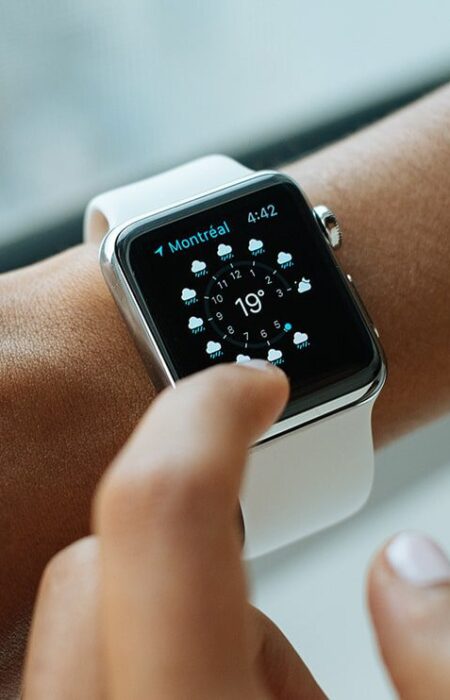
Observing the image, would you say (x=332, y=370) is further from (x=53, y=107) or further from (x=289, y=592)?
(x=53, y=107)

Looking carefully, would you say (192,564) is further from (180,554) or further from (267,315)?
(267,315)

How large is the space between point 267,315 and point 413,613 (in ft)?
1.23

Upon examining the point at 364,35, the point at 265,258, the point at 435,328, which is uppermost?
the point at 364,35

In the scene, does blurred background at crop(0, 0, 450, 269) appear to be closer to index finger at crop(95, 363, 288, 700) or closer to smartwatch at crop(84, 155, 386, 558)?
smartwatch at crop(84, 155, 386, 558)

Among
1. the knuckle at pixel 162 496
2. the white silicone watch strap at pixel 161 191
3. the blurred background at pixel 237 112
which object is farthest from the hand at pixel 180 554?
the blurred background at pixel 237 112

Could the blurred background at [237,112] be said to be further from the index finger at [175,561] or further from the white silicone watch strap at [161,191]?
the index finger at [175,561]

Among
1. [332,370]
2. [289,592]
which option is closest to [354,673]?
[289,592]

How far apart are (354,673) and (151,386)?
0.43m

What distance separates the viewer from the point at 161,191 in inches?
36.7

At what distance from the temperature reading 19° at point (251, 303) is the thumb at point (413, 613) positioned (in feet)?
1.05

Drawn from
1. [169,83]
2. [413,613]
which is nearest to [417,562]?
[413,613]

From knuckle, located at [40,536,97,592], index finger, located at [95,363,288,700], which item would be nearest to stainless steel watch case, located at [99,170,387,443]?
knuckle, located at [40,536,97,592]

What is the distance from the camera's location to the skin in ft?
2.85

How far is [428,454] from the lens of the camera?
3.81 ft
